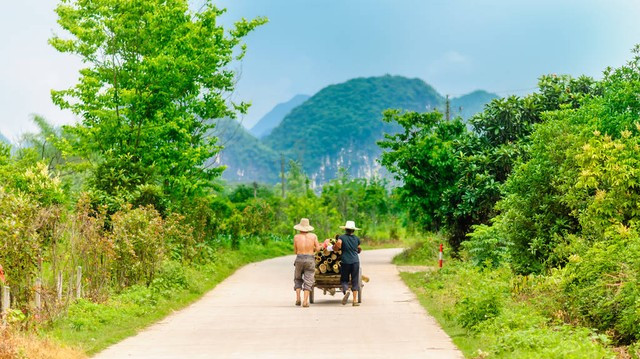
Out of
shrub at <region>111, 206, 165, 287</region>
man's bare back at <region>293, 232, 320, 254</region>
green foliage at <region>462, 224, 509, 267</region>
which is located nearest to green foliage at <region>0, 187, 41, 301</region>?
shrub at <region>111, 206, 165, 287</region>

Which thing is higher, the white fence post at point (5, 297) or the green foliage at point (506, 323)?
the white fence post at point (5, 297)

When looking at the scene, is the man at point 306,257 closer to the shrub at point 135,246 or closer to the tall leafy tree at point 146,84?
the shrub at point 135,246

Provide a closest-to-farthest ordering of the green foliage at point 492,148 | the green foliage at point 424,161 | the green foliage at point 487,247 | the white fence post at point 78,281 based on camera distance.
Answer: the white fence post at point 78,281 → the green foliage at point 487,247 → the green foliage at point 492,148 → the green foliage at point 424,161

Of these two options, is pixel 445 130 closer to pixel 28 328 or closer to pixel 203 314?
pixel 203 314

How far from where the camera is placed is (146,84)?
1280 inches

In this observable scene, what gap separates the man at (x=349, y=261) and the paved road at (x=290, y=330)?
1.72 feet

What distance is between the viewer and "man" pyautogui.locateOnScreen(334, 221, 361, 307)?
20.0 metres

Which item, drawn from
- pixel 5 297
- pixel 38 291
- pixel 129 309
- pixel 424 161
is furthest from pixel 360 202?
pixel 5 297

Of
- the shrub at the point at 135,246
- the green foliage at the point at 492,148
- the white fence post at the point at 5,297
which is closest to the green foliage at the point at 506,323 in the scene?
the shrub at the point at 135,246

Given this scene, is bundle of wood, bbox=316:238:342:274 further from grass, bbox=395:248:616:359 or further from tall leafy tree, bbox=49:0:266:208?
tall leafy tree, bbox=49:0:266:208

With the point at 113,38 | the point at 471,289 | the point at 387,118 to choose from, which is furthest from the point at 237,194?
the point at 471,289

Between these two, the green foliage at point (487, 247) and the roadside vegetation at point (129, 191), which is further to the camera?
the green foliage at point (487, 247)

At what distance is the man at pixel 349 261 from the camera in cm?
2005

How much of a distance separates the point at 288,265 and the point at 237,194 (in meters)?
39.2
